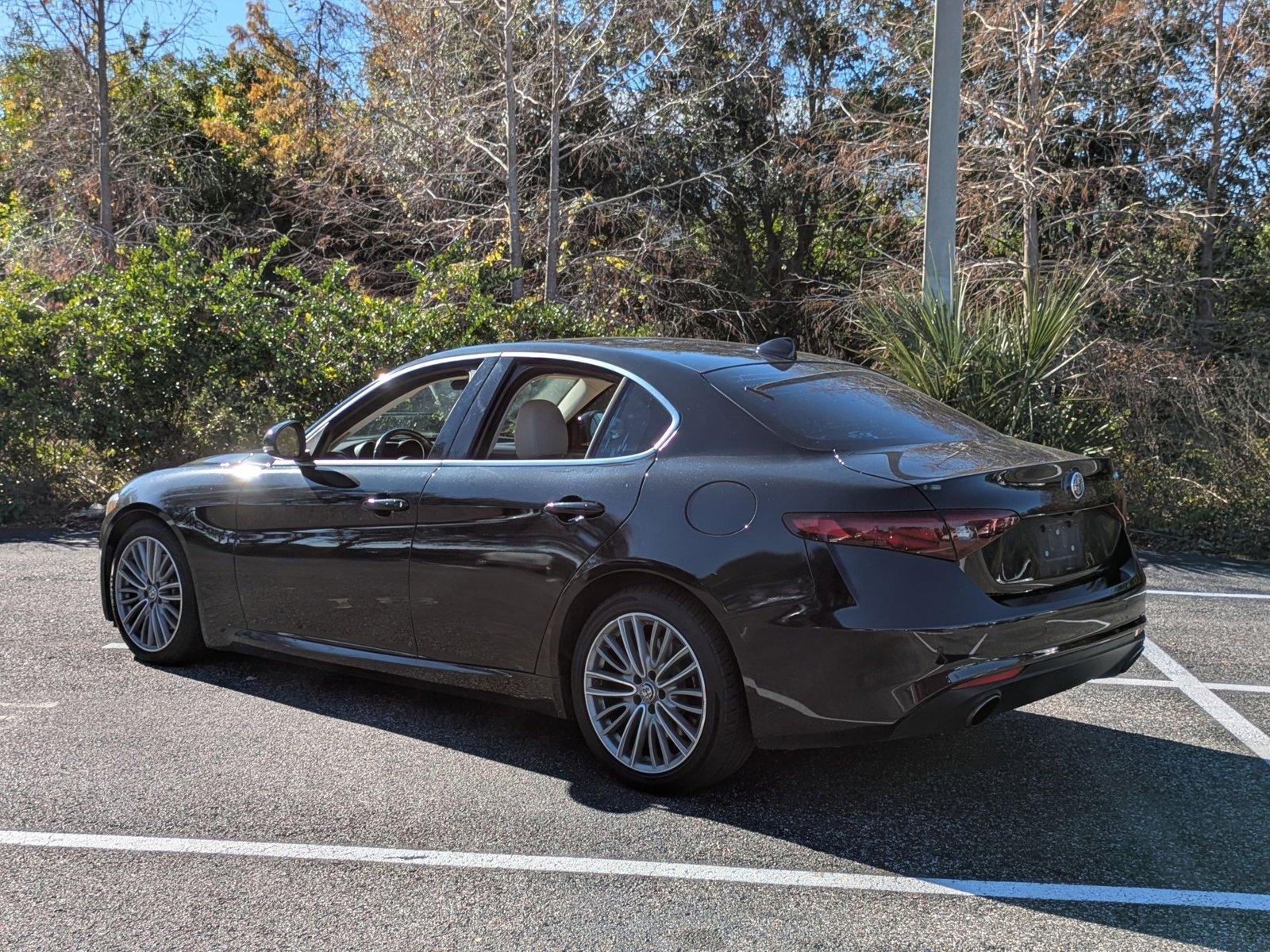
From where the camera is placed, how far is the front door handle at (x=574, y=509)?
14.7 ft

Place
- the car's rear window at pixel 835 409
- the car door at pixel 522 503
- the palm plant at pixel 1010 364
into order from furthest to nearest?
1. the palm plant at pixel 1010 364
2. the car door at pixel 522 503
3. the car's rear window at pixel 835 409

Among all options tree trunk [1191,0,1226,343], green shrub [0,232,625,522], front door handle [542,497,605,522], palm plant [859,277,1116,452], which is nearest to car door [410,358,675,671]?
front door handle [542,497,605,522]

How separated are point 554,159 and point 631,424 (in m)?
13.0

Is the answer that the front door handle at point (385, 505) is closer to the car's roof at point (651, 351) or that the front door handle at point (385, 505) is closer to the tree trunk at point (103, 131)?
the car's roof at point (651, 351)

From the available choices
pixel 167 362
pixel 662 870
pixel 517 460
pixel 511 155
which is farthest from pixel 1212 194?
pixel 662 870

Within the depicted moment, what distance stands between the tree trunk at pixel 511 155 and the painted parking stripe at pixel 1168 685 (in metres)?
11.1

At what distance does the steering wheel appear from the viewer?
5.65 meters

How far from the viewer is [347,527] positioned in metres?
5.24

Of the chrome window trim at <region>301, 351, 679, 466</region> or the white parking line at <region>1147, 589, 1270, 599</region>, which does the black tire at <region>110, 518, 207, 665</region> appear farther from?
the white parking line at <region>1147, 589, 1270, 599</region>

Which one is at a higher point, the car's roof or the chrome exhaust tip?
the car's roof

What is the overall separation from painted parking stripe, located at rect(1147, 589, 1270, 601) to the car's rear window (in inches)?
152

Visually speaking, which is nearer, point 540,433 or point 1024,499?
point 1024,499

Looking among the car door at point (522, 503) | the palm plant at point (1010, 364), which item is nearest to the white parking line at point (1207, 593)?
the palm plant at point (1010, 364)

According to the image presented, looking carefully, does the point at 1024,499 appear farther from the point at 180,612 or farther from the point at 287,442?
the point at 180,612
